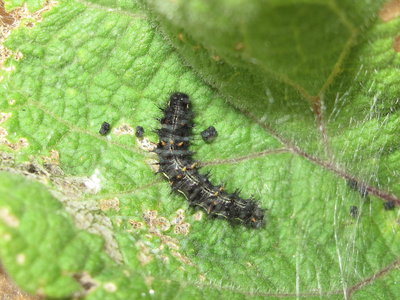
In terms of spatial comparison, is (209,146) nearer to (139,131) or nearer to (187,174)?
(187,174)

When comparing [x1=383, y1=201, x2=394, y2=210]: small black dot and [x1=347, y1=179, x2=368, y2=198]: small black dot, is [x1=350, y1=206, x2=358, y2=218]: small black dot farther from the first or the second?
[x1=383, y1=201, x2=394, y2=210]: small black dot

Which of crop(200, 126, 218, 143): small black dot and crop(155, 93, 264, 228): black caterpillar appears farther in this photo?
crop(200, 126, 218, 143): small black dot

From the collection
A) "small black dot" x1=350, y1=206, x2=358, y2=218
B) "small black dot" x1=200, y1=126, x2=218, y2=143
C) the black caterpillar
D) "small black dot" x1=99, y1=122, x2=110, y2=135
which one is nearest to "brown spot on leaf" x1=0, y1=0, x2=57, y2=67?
"small black dot" x1=99, y1=122, x2=110, y2=135

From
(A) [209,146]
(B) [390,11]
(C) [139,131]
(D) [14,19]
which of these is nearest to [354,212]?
(A) [209,146]

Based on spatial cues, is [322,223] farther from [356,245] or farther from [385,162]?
[385,162]

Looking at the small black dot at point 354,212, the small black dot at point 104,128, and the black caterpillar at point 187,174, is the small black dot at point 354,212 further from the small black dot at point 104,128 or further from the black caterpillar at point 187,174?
the small black dot at point 104,128

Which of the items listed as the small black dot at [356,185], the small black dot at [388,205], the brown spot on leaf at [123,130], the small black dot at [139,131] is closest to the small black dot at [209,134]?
the small black dot at [139,131]
